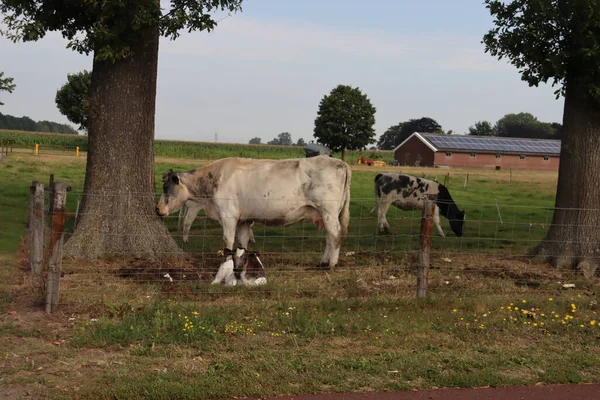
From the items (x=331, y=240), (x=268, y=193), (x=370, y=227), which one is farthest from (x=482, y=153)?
(x=268, y=193)

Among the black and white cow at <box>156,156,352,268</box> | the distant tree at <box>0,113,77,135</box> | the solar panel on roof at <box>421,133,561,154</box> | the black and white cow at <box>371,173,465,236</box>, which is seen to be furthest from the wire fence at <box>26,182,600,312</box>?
the distant tree at <box>0,113,77,135</box>

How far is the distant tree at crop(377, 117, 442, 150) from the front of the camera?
395 ft

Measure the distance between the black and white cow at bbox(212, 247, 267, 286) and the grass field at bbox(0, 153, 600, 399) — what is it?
265mm

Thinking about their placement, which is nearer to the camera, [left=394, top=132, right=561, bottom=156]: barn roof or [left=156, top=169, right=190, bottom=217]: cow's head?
[left=156, top=169, right=190, bottom=217]: cow's head

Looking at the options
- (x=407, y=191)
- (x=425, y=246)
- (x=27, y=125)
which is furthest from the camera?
(x=27, y=125)

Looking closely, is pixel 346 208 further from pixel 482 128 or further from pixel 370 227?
pixel 482 128

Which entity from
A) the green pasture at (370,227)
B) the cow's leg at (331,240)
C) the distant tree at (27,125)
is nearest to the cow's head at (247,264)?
the green pasture at (370,227)

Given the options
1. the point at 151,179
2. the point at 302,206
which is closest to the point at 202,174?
the point at 151,179

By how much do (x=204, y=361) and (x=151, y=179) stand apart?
6.17m

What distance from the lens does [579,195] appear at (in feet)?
42.0

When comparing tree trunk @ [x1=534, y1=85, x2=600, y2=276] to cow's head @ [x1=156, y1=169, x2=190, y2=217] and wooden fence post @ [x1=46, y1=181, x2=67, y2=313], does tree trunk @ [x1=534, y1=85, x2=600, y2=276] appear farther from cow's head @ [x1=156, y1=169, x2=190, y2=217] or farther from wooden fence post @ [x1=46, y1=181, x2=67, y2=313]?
wooden fence post @ [x1=46, y1=181, x2=67, y2=313]

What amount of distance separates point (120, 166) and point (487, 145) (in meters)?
67.4

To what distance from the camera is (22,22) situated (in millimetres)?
11414

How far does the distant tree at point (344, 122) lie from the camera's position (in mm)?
68438
